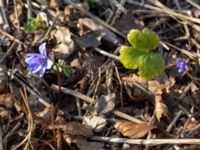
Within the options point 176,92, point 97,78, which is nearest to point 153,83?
point 176,92

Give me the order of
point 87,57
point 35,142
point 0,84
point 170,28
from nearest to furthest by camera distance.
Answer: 1. point 35,142
2. point 0,84
3. point 87,57
4. point 170,28

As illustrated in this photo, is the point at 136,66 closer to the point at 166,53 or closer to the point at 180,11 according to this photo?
the point at 166,53

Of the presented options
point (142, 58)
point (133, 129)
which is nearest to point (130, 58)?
point (142, 58)

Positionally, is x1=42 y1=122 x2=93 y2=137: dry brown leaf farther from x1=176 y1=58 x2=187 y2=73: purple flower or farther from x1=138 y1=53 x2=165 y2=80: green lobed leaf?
x1=176 y1=58 x2=187 y2=73: purple flower

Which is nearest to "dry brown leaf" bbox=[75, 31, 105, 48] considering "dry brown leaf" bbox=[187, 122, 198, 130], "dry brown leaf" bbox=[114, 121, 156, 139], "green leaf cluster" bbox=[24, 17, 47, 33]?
"green leaf cluster" bbox=[24, 17, 47, 33]

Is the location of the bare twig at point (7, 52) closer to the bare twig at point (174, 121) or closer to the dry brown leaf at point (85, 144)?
the dry brown leaf at point (85, 144)

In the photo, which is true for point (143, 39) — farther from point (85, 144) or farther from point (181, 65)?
point (85, 144)

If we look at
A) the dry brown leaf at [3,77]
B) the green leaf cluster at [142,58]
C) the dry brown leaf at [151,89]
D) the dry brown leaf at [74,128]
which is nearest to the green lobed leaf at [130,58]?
the green leaf cluster at [142,58]

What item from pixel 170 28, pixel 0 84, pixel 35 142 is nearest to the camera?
pixel 35 142
